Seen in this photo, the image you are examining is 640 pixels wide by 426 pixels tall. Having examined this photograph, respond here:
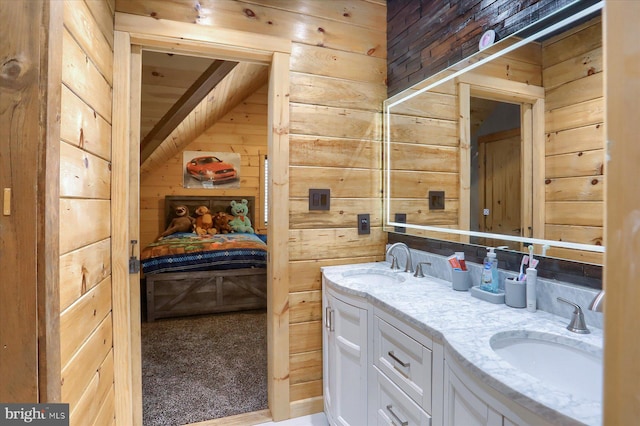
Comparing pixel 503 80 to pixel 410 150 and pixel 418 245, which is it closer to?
pixel 410 150

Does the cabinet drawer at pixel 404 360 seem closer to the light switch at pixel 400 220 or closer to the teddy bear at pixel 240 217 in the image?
the light switch at pixel 400 220

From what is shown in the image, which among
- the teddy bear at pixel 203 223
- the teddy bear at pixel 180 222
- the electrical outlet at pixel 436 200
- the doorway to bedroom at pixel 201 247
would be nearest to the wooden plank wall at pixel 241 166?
the doorway to bedroom at pixel 201 247

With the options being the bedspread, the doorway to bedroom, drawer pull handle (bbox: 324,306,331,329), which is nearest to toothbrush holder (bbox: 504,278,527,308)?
drawer pull handle (bbox: 324,306,331,329)

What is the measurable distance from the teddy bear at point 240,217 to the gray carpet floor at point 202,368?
1933mm

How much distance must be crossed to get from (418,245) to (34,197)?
5.42ft

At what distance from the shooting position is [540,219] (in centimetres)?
120

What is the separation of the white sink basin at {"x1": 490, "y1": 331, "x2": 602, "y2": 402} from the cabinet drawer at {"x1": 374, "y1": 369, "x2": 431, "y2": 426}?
1.07ft

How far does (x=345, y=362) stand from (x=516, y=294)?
32.0 inches

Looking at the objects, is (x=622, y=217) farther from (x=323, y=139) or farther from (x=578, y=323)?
(x=323, y=139)

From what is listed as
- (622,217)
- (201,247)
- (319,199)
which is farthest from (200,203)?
(622,217)

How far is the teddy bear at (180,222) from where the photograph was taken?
4.86 metres

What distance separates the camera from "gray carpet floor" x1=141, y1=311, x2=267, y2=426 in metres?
1.91

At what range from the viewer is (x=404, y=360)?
111 centimetres

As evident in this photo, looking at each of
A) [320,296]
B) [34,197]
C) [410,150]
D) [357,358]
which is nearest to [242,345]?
[320,296]
